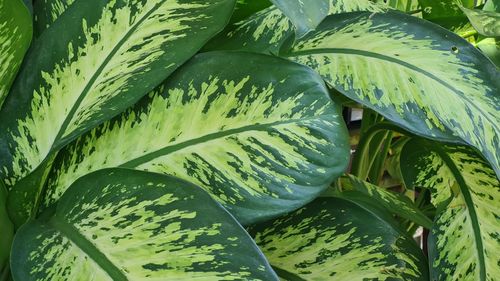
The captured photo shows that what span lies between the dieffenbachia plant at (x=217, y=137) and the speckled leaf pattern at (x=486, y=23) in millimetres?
84

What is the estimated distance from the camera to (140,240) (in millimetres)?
407

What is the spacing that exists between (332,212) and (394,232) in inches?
2.1

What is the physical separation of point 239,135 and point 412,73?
6.5 inches

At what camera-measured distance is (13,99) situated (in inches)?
20.0

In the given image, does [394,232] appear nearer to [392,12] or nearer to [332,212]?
[332,212]

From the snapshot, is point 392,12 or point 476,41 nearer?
point 392,12

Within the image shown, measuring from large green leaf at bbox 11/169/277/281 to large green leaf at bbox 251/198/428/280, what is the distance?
114mm

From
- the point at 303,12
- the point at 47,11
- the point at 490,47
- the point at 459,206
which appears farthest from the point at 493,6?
the point at 47,11

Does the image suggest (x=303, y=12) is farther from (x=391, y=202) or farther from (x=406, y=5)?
(x=406, y=5)

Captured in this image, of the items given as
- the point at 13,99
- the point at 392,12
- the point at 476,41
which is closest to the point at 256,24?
the point at 392,12

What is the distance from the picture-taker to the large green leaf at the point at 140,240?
391 millimetres

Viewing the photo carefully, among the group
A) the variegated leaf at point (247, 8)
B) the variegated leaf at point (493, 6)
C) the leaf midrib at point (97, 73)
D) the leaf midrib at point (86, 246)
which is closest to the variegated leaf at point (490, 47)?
the variegated leaf at point (493, 6)

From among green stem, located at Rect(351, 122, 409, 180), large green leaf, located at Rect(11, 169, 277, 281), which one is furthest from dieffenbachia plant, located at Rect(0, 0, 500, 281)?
green stem, located at Rect(351, 122, 409, 180)

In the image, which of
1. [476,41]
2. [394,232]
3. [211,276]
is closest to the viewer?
[211,276]
